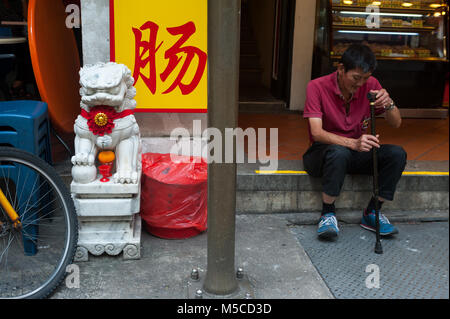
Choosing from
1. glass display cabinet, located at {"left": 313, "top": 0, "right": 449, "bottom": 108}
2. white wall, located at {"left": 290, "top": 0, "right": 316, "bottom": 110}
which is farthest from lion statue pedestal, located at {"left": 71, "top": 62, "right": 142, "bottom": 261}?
glass display cabinet, located at {"left": 313, "top": 0, "right": 449, "bottom": 108}

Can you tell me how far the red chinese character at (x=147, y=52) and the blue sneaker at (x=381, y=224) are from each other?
2.01 metres

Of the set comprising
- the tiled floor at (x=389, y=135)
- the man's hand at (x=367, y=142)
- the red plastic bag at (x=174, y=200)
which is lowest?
the red plastic bag at (x=174, y=200)

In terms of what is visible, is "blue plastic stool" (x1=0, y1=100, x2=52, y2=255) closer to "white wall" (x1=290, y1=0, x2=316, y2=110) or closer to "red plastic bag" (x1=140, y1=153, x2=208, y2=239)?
"red plastic bag" (x1=140, y1=153, x2=208, y2=239)

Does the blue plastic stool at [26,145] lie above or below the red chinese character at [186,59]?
below

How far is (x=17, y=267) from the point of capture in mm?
3117

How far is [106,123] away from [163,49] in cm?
88

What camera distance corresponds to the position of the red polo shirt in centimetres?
363

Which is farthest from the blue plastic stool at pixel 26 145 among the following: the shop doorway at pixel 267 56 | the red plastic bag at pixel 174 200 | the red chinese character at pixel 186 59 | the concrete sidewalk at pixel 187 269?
the shop doorway at pixel 267 56

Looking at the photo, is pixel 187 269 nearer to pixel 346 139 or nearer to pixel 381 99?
pixel 346 139

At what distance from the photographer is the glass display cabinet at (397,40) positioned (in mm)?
6441

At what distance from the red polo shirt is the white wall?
111 inches

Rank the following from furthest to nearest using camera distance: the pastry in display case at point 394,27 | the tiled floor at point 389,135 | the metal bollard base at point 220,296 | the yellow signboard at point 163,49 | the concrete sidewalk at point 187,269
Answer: the pastry in display case at point 394,27
the tiled floor at point 389,135
the yellow signboard at point 163,49
the concrete sidewalk at point 187,269
the metal bollard base at point 220,296

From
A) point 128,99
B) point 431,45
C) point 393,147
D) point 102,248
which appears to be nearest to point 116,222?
point 102,248

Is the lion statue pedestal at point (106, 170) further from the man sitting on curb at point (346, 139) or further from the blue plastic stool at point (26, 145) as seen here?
the man sitting on curb at point (346, 139)
